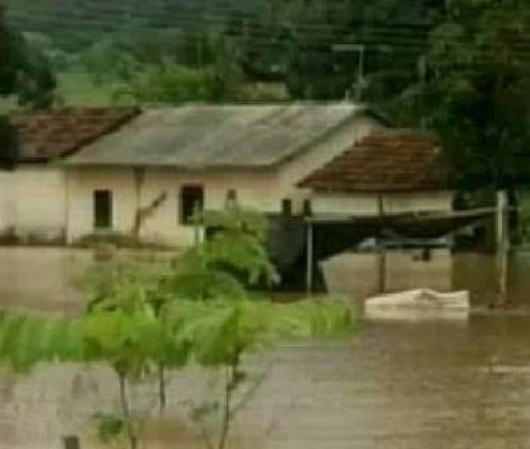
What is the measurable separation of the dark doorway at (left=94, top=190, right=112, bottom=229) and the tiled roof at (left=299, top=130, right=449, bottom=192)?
18.2 ft

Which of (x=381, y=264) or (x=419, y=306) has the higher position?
(x=381, y=264)

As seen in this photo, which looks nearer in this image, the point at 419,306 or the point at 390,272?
the point at 419,306

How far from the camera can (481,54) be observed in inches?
1566

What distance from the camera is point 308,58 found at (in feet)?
181

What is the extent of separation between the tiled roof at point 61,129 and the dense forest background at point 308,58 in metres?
3.31

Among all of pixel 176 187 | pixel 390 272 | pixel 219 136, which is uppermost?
pixel 219 136

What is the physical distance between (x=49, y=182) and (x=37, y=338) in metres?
41.0

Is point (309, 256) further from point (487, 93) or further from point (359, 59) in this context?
point (359, 59)

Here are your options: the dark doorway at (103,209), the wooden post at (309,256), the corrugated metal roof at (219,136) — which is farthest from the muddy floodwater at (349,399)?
the dark doorway at (103,209)

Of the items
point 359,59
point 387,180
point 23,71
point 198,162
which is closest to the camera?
point 387,180

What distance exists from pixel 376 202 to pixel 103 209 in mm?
7303

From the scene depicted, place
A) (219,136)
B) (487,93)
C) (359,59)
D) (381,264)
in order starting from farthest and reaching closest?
(359,59), (219,136), (487,93), (381,264)

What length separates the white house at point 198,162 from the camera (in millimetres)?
44938

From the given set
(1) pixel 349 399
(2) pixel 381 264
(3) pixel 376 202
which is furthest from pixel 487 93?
(1) pixel 349 399
